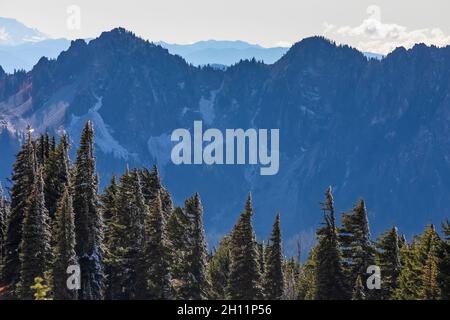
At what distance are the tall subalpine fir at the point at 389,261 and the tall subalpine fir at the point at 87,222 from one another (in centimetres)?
2444

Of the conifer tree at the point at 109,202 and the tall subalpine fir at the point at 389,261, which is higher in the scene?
the conifer tree at the point at 109,202

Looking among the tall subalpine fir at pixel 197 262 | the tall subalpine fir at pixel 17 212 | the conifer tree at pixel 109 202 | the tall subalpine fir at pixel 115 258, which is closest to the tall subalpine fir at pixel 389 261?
the tall subalpine fir at pixel 197 262

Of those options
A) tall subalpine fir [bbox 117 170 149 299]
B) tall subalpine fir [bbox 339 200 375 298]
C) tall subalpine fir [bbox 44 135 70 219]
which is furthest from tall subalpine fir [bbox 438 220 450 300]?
tall subalpine fir [bbox 44 135 70 219]

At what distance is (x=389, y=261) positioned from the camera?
69.8 meters

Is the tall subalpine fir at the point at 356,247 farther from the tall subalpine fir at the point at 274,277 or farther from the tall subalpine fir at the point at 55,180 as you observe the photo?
the tall subalpine fir at the point at 55,180

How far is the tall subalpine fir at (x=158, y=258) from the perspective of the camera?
2640 inches

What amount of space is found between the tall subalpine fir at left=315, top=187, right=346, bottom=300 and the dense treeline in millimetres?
84

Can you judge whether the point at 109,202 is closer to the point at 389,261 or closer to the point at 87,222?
the point at 87,222
